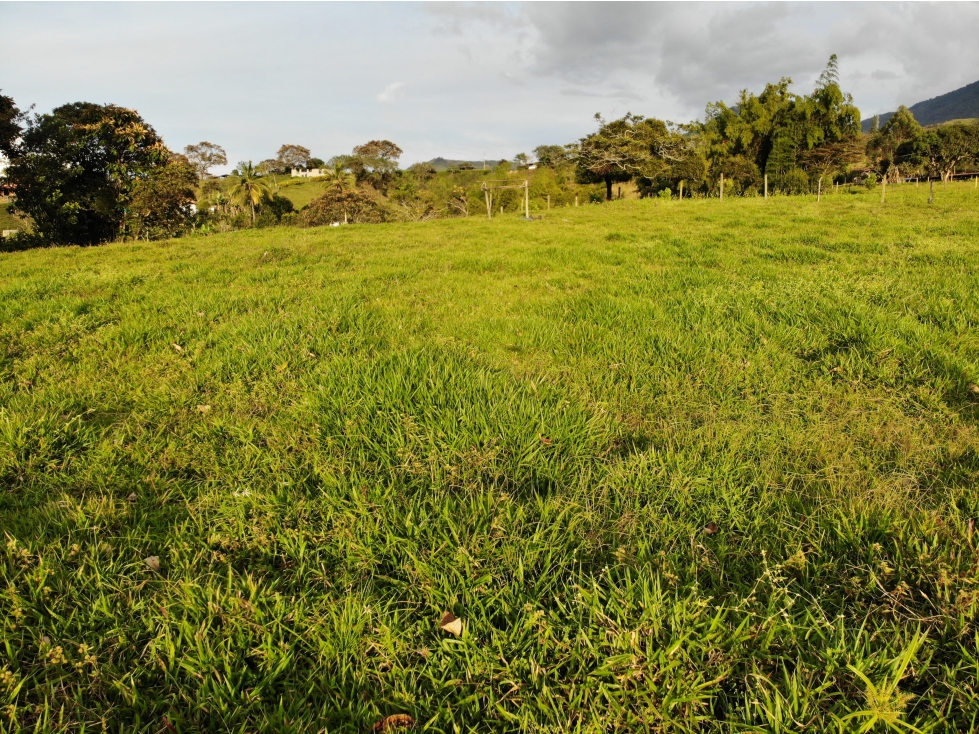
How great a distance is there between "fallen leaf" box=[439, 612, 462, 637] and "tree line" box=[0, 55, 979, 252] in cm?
2575

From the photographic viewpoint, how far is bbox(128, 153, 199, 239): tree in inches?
923

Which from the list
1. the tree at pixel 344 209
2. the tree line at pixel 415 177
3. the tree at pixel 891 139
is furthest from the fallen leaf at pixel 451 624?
the tree at pixel 891 139

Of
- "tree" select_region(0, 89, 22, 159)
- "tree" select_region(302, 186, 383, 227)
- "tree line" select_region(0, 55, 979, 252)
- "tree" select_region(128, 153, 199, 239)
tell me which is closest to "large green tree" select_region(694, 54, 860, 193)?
"tree line" select_region(0, 55, 979, 252)

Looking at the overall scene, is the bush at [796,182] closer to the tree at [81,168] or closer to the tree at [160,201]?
the tree at [160,201]

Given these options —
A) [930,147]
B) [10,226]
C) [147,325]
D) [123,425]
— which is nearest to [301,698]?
[123,425]

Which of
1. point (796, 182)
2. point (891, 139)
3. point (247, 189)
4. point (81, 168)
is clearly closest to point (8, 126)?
point (81, 168)

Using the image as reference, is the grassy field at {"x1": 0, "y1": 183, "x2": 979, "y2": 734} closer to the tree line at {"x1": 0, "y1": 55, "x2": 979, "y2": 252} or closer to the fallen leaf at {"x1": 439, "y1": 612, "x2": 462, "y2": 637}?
the fallen leaf at {"x1": 439, "y1": 612, "x2": 462, "y2": 637}

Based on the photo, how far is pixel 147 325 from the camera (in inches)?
192

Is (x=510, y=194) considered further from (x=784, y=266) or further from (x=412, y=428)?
(x=412, y=428)

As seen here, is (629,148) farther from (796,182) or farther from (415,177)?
(415,177)

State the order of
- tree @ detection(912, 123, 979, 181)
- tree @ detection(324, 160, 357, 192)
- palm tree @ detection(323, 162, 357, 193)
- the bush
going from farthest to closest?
tree @ detection(912, 123, 979, 181) → tree @ detection(324, 160, 357, 192) → palm tree @ detection(323, 162, 357, 193) → the bush

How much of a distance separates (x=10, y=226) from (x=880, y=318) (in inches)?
1891

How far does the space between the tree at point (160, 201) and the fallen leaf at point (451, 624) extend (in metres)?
28.4

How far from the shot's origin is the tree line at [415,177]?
21.9 metres
